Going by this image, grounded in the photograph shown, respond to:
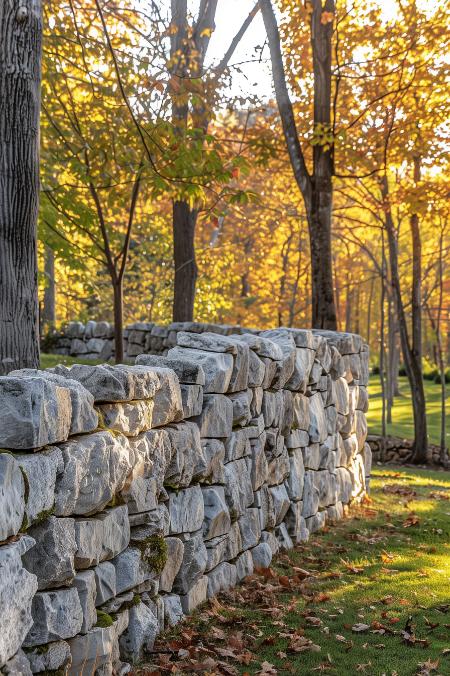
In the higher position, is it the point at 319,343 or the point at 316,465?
the point at 319,343

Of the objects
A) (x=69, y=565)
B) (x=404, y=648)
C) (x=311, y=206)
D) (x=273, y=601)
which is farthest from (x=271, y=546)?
(x=311, y=206)

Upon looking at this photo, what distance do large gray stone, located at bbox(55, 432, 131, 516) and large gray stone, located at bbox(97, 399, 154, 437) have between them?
8cm

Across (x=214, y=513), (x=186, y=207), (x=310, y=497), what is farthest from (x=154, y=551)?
(x=186, y=207)

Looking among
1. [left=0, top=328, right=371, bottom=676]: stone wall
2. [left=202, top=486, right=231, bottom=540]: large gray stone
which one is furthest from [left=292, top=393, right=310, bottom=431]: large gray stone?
[left=202, top=486, right=231, bottom=540]: large gray stone

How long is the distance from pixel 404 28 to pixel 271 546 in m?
11.9

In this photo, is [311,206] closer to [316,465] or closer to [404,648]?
[316,465]

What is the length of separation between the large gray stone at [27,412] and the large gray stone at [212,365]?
2.26m

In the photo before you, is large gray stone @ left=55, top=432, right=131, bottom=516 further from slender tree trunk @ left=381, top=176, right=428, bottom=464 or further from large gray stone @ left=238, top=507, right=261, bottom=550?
slender tree trunk @ left=381, top=176, right=428, bottom=464

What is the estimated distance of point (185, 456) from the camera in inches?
203

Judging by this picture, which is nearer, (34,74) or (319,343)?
(34,74)

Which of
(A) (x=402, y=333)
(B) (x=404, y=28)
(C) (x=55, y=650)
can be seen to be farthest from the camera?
(A) (x=402, y=333)

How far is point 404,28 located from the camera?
49.9 feet

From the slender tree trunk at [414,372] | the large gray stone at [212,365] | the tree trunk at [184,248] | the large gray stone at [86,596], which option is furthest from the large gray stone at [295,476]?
the slender tree trunk at [414,372]

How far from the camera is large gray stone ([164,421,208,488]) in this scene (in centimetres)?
502
